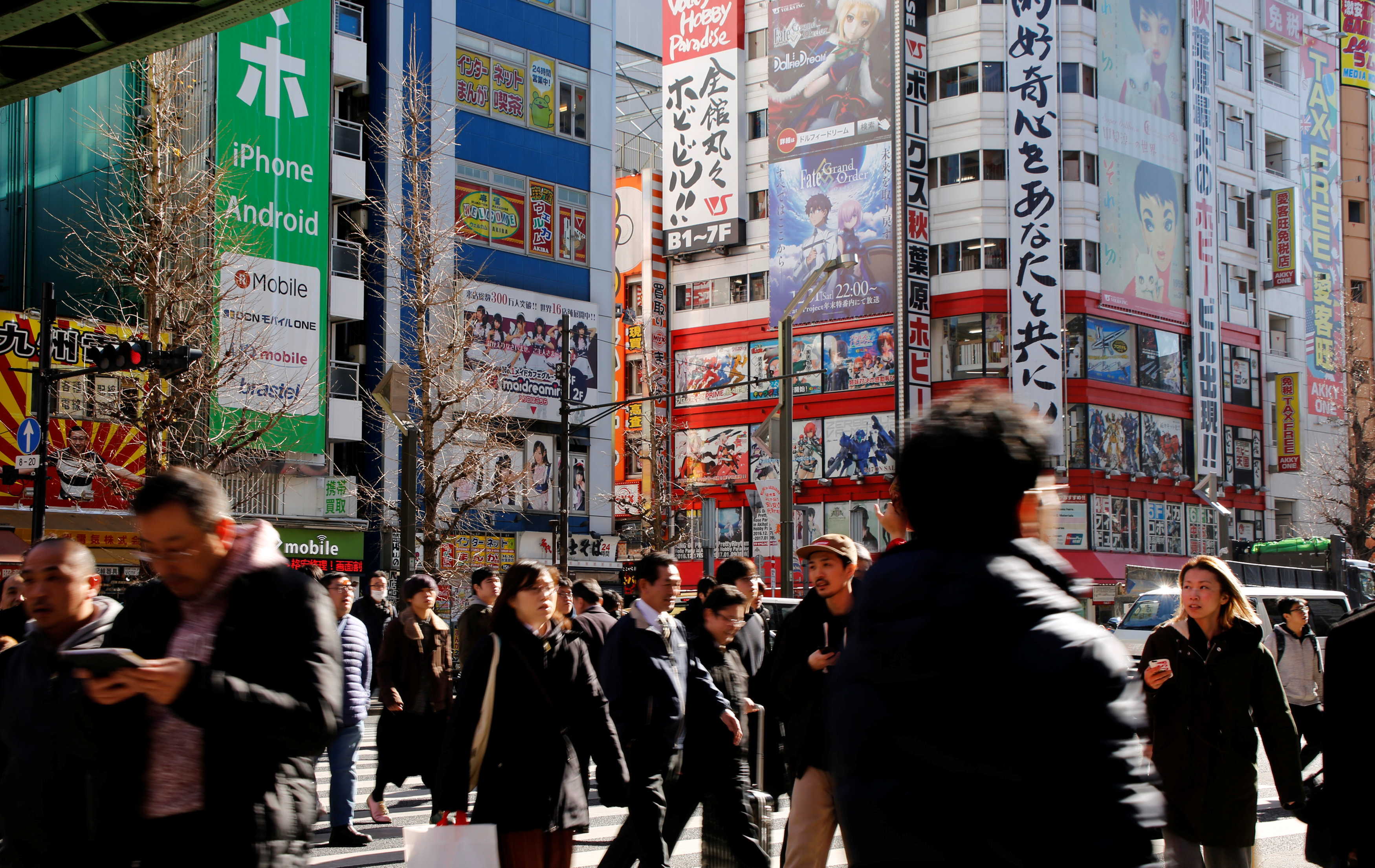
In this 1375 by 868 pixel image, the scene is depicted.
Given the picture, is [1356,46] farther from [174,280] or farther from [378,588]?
[378,588]

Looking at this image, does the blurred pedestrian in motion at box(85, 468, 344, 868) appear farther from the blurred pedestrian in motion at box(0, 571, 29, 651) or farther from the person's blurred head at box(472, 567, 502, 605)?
the person's blurred head at box(472, 567, 502, 605)

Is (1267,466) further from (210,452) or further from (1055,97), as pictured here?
(210,452)

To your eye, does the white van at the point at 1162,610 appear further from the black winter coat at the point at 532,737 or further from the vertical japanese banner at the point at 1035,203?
the vertical japanese banner at the point at 1035,203

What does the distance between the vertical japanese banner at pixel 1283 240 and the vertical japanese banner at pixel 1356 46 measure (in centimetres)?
905

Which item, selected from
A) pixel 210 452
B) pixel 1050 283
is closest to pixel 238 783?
pixel 210 452

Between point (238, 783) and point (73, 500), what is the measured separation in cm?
2475

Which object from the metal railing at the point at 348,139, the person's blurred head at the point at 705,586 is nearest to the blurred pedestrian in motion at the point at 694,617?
the person's blurred head at the point at 705,586

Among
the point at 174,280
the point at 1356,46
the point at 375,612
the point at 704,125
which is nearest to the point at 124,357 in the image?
the point at 174,280

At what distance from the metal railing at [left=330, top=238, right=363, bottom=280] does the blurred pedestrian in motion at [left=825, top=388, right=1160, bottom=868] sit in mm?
29603

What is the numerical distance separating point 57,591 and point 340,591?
5614 mm

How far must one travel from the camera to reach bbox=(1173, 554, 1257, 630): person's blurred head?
5.32m

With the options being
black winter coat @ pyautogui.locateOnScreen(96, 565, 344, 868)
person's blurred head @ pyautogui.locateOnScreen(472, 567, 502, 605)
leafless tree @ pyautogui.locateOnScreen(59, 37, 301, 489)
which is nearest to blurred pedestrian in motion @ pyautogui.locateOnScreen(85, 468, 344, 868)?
black winter coat @ pyautogui.locateOnScreen(96, 565, 344, 868)

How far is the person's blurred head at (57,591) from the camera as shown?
3.88 metres

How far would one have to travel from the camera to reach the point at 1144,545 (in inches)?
1710
